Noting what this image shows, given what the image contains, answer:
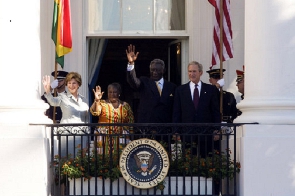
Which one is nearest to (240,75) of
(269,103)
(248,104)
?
(248,104)

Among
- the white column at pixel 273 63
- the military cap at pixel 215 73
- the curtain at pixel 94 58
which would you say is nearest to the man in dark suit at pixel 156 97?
the military cap at pixel 215 73

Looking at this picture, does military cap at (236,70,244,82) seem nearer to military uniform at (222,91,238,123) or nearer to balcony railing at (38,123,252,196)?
military uniform at (222,91,238,123)

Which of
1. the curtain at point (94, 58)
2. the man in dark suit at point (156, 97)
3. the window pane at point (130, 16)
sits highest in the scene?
the window pane at point (130, 16)

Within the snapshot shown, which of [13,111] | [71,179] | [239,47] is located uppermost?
[239,47]

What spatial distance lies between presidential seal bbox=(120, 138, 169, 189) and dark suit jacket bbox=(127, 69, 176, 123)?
2.72 ft

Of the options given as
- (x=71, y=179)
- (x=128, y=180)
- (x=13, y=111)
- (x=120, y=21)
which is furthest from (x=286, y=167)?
(x=120, y=21)

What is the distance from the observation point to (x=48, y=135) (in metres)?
13.1

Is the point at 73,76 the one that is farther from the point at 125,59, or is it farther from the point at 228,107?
the point at 125,59

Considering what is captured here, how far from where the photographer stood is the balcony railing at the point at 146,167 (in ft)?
42.5

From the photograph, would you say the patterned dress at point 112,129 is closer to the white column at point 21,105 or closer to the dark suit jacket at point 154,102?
the dark suit jacket at point 154,102

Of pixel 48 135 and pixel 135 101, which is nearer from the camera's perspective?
pixel 48 135

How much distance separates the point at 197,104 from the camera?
535 inches

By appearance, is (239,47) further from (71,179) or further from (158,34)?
(71,179)

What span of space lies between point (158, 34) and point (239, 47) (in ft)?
4.97
